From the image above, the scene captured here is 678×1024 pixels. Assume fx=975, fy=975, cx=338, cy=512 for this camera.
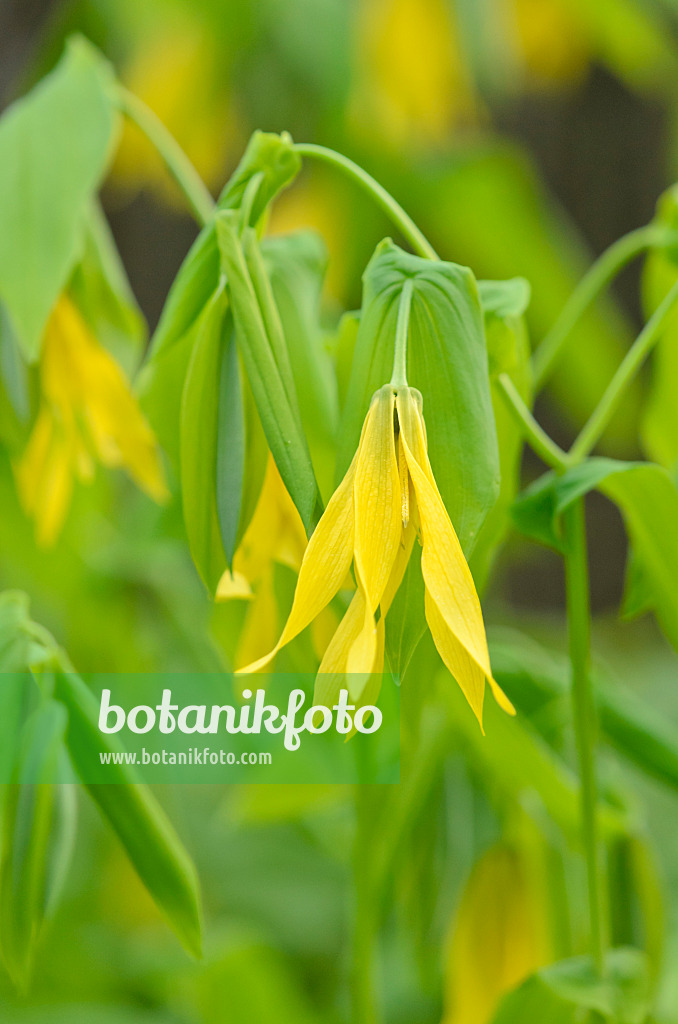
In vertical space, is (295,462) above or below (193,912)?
above

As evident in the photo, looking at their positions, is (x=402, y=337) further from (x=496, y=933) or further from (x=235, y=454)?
(x=496, y=933)

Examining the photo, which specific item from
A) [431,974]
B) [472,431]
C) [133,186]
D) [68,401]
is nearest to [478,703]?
Result: [472,431]

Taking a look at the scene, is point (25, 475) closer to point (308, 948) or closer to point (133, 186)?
point (308, 948)

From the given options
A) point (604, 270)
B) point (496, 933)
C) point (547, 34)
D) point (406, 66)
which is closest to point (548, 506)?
point (604, 270)

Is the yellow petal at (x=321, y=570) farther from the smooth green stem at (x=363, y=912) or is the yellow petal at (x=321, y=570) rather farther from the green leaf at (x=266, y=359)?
the smooth green stem at (x=363, y=912)

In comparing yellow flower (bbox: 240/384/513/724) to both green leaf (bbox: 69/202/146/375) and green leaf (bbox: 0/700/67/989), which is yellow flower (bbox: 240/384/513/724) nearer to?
green leaf (bbox: 0/700/67/989)

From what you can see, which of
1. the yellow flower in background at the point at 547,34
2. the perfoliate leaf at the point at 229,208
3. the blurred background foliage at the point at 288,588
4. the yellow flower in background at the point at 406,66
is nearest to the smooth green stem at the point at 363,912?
the blurred background foliage at the point at 288,588
